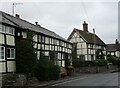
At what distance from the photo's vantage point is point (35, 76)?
27.1 metres

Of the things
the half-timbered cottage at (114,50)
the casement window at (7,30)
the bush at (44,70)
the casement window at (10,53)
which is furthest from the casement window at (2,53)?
the half-timbered cottage at (114,50)

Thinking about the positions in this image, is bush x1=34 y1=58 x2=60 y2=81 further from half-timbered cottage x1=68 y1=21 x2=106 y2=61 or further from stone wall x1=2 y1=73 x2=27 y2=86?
half-timbered cottage x1=68 y1=21 x2=106 y2=61

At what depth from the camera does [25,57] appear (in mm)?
24703

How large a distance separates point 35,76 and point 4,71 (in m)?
5.07

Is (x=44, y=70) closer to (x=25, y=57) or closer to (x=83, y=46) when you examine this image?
(x=25, y=57)

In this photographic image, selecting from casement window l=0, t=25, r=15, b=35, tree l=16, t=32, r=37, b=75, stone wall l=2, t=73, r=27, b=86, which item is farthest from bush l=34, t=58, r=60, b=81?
stone wall l=2, t=73, r=27, b=86

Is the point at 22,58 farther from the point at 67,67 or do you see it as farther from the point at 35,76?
the point at 67,67

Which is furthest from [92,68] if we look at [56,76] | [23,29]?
[23,29]

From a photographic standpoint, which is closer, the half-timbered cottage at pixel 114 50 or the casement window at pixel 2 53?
the casement window at pixel 2 53

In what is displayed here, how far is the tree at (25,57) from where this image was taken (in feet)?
81.3

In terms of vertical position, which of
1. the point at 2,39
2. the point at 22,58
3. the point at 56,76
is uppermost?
the point at 2,39

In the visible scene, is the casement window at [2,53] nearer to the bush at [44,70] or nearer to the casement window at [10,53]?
the casement window at [10,53]

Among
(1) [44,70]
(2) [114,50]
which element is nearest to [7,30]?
(1) [44,70]

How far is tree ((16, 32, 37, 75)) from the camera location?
81.3ft
